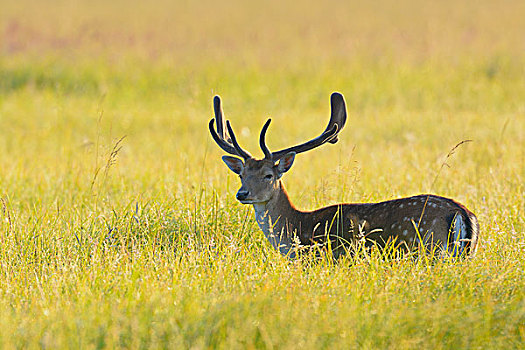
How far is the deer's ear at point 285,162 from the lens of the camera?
17.4 feet

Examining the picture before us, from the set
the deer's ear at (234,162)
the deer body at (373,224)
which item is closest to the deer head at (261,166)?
the deer's ear at (234,162)

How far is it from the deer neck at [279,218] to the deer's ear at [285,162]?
18 cm

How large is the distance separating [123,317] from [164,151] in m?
6.41

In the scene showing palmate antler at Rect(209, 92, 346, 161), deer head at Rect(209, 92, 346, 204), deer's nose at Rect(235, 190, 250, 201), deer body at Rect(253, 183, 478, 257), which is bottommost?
deer body at Rect(253, 183, 478, 257)

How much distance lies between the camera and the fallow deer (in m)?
4.71

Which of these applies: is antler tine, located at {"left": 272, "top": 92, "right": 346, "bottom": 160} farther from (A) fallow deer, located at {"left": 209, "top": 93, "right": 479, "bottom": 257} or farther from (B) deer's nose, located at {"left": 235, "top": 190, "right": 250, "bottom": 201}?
(B) deer's nose, located at {"left": 235, "top": 190, "right": 250, "bottom": 201}

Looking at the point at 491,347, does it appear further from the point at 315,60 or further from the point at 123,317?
the point at 315,60

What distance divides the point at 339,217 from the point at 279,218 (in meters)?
0.48

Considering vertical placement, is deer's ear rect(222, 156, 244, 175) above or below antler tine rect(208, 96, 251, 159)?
below

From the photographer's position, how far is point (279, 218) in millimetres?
5480

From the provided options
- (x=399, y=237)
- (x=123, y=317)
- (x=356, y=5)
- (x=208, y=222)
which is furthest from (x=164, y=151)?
(x=356, y=5)

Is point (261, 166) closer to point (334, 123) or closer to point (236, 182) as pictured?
point (334, 123)

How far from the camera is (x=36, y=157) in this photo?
29.6 ft

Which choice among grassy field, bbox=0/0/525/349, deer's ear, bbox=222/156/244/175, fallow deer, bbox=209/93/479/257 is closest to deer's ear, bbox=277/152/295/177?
fallow deer, bbox=209/93/479/257
